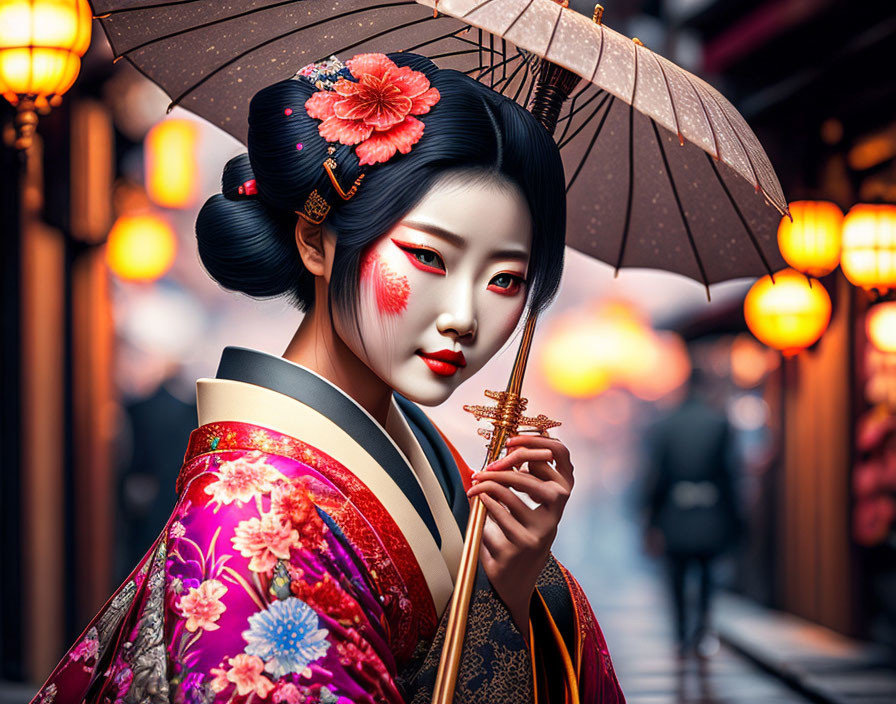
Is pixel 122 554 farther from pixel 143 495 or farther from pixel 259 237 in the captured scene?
pixel 259 237

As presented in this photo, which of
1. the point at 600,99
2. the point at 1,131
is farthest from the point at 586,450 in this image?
the point at 600,99

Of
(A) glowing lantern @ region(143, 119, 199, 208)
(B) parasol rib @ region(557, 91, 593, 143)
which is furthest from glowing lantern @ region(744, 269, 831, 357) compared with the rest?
(B) parasol rib @ region(557, 91, 593, 143)

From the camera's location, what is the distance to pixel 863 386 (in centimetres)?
868

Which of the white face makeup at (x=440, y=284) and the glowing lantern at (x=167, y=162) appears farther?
the glowing lantern at (x=167, y=162)

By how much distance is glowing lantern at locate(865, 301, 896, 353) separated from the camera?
8.05 meters

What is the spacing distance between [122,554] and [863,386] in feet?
21.4

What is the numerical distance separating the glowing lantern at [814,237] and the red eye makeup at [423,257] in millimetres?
6095

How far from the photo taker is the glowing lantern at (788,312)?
26.3 ft

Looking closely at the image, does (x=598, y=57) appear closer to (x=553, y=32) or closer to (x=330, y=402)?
(x=553, y=32)

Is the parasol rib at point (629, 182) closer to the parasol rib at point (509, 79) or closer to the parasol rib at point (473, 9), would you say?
the parasol rib at point (509, 79)

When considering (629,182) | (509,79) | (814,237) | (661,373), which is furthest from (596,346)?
(509,79)

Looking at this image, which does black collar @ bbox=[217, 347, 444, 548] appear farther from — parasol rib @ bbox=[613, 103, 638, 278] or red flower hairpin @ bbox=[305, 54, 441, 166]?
parasol rib @ bbox=[613, 103, 638, 278]

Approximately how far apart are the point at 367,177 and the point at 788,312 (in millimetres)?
6950

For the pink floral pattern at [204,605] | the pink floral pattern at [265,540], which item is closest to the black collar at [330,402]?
the pink floral pattern at [265,540]
